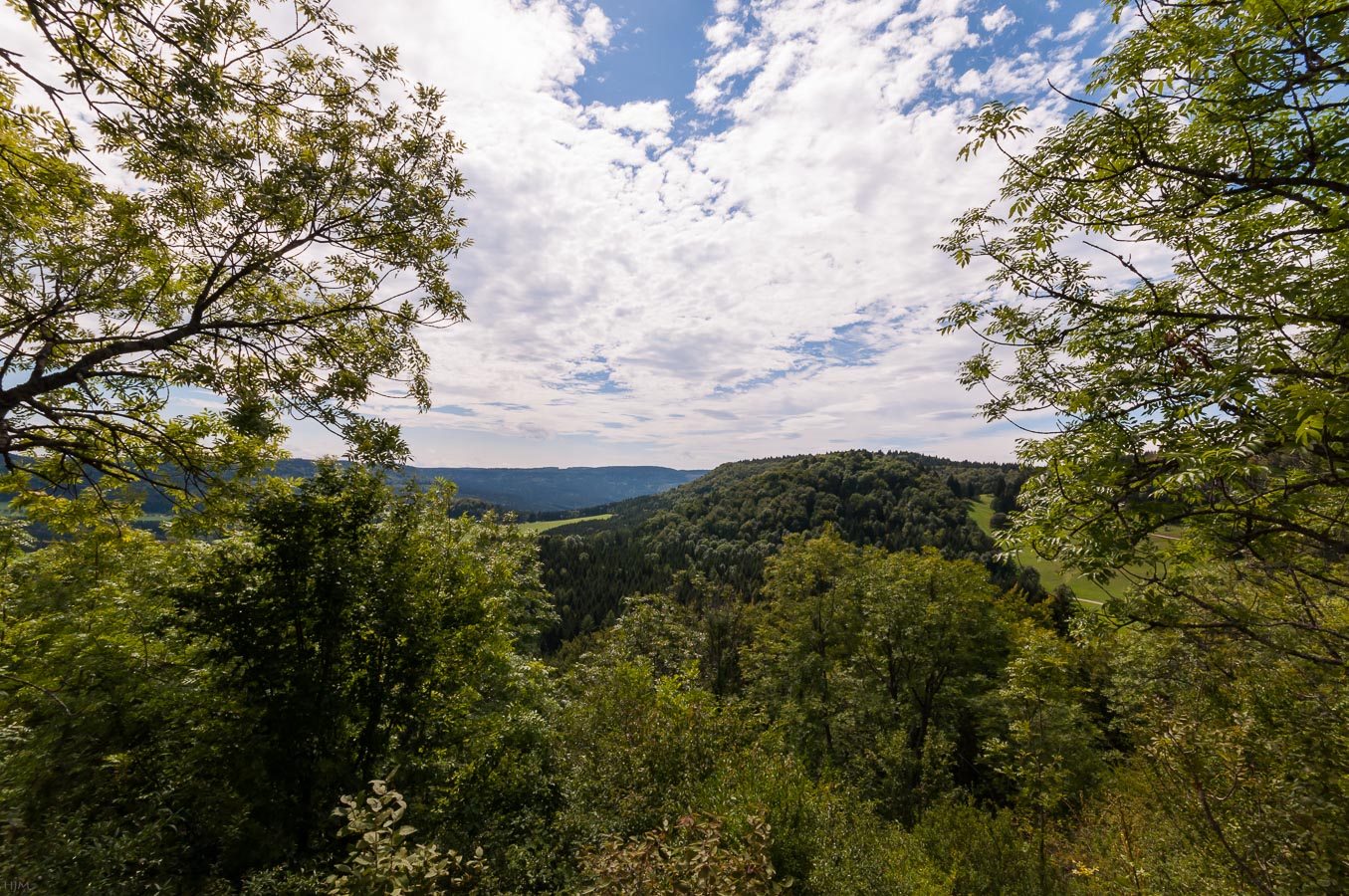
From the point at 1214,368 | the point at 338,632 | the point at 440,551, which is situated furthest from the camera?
the point at 440,551

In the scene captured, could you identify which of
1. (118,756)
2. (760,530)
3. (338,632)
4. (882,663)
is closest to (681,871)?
(338,632)

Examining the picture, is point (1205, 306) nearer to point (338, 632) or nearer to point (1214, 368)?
point (1214, 368)

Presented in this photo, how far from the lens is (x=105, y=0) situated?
12.5 feet

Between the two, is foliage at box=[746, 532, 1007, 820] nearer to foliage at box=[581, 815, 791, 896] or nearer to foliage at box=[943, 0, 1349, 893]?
foliage at box=[943, 0, 1349, 893]

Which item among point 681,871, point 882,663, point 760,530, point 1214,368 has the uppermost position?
point 1214,368

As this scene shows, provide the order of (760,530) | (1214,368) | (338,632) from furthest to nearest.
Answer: (760,530) < (338,632) < (1214,368)

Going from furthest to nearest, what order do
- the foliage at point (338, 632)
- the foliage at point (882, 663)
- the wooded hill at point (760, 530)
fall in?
the wooded hill at point (760, 530) < the foliage at point (882, 663) < the foliage at point (338, 632)

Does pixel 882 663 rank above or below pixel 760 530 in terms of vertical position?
above

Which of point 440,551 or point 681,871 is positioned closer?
point 681,871

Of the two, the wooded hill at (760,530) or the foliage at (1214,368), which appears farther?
the wooded hill at (760,530)

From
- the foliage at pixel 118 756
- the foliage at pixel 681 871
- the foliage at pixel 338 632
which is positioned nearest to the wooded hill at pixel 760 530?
the foliage at pixel 338 632

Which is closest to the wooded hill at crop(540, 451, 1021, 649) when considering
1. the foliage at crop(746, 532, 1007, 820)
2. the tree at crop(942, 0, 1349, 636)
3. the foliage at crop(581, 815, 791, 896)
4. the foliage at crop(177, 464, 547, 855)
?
the foliage at crop(746, 532, 1007, 820)

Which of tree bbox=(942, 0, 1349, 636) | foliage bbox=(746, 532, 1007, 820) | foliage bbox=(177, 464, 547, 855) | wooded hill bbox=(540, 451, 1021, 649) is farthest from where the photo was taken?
wooded hill bbox=(540, 451, 1021, 649)

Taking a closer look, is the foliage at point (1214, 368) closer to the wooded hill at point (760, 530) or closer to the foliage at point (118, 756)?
the foliage at point (118, 756)
